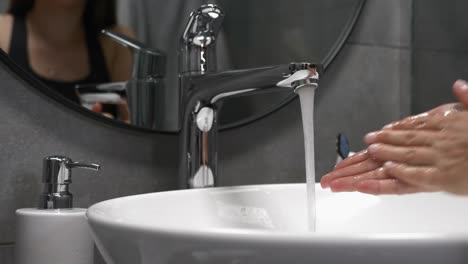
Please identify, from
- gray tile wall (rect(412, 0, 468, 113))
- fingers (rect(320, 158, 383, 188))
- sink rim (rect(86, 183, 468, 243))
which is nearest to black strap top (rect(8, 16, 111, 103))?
fingers (rect(320, 158, 383, 188))

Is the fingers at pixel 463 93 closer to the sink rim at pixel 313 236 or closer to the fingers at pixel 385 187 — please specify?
the fingers at pixel 385 187

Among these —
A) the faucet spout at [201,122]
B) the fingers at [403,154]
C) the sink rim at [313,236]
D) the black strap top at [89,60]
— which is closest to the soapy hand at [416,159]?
the fingers at [403,154]

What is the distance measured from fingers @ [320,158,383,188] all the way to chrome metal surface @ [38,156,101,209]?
13.4 inches

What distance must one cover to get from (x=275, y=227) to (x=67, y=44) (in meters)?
0.42

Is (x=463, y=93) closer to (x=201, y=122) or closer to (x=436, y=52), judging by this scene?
(x=201, y=122)

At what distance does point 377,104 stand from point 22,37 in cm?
73

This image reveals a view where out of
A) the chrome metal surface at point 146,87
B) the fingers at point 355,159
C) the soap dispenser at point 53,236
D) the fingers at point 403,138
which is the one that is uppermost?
the chrome metal surface at point 146,87

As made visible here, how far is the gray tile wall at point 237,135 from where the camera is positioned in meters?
0.76

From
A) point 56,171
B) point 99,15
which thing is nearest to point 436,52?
point 99,15

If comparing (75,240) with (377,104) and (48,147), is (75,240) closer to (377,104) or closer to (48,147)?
(48,147)

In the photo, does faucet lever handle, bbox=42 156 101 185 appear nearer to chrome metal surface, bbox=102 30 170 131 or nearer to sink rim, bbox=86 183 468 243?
chrome metal surface, bbox=102 30 170 131

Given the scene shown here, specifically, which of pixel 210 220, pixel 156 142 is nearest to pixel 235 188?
pixel 210 220

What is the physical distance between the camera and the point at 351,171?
738mm

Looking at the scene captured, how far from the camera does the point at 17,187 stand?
2.47 ft
